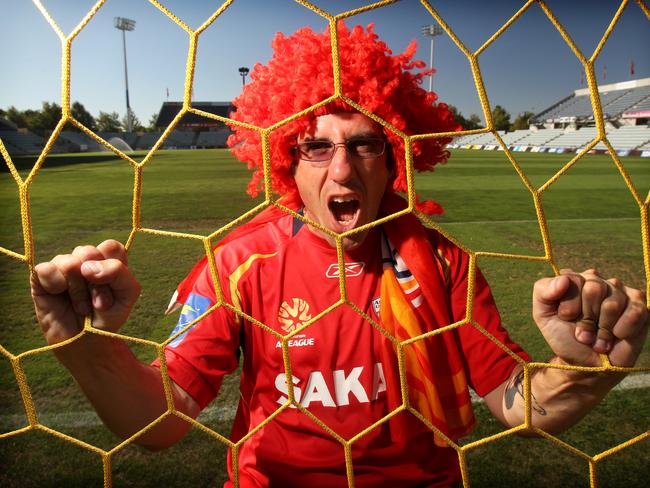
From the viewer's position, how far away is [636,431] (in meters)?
1.24

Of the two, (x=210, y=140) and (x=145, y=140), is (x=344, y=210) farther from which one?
(x=210, y=140)

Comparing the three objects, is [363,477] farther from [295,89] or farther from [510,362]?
[295,89]

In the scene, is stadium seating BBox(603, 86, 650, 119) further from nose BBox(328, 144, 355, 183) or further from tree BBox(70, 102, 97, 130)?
nose BBox(328, 144, 355, 183)

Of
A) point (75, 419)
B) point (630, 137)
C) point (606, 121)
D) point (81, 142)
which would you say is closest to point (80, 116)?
point (75, 419)

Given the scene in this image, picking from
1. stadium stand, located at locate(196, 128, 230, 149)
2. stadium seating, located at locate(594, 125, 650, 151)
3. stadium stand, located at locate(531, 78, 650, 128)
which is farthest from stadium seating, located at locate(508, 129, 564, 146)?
stadium stand, located at locate(196, 128, 230, 149)

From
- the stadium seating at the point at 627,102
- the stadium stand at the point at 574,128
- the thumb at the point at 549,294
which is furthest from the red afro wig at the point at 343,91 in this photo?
the stadium seating at the point at 627,102

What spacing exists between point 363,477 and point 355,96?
0.64 m

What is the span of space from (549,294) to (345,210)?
1.18ft

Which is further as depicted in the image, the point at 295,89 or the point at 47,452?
the point at 47,452

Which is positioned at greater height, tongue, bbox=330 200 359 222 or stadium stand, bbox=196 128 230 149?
stadium stand, bbox=196 128 230 149

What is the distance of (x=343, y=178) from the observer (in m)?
0.75

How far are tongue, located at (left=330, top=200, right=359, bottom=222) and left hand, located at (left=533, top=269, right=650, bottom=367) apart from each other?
12.8 inches

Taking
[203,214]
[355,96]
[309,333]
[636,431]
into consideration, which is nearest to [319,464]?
[309,333]

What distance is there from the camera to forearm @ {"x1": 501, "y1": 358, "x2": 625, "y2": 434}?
64 centimetres
